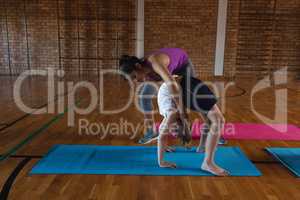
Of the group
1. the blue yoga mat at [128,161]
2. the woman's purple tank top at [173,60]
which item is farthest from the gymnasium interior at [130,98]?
the woman's purple tank top at [173,60]

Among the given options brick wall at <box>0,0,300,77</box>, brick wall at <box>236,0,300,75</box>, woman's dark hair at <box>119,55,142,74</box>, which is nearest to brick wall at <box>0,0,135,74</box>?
brick wall at <box>0,0,300,77</box>

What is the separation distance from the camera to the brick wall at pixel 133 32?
27.3ft

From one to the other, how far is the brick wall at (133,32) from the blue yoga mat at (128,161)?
5997 mm

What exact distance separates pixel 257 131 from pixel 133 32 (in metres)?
5.73

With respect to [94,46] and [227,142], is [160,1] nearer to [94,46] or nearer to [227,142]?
[94,46]

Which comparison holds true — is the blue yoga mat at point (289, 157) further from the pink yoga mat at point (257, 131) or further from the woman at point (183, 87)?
the woman at point (183, 87)

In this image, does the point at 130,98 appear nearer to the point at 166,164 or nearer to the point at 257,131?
the point at 257,131

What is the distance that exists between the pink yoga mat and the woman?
3.14 feet

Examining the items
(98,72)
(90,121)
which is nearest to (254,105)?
(90,121)

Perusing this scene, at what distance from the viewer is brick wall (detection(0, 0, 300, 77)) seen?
8312mm

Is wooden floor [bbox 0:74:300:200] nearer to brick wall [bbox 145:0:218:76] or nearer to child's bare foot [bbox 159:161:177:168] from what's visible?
child's bare foot [bbox 159:161:177:168]

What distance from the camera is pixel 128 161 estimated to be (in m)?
2.55

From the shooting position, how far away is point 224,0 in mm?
8188

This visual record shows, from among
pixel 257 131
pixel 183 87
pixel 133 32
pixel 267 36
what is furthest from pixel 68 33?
pixel 183 87
